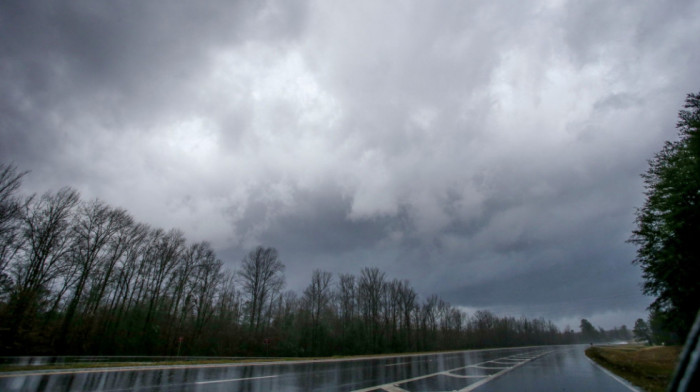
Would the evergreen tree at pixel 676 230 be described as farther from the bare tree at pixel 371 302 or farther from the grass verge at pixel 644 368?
the bare tree at pixel 371 302

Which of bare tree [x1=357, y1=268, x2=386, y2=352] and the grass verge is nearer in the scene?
the grass verge

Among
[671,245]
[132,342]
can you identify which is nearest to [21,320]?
[132,342]

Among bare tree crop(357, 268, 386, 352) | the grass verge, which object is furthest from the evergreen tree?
bare tree crop(357, 268, 386, 352)

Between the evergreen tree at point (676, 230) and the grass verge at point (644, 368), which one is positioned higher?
the evergreen tree at point (676, 230)

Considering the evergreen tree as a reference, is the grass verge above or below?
below

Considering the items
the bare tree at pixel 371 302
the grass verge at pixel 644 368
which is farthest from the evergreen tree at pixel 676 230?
the bare tree at pixel 371 302

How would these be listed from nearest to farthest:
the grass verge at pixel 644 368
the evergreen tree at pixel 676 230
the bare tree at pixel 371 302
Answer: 1. the grass verge at pixel 644 368
2. the evergreen tree at pixel 676 230
3. the bare tree at pixel 371 302

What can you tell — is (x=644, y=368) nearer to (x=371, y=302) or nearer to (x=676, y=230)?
(x=676, y=230)

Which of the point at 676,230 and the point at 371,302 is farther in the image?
the point at 371,302

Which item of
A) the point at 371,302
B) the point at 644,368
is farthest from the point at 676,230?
the point at 371,302

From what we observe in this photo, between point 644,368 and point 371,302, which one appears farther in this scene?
point 371,302

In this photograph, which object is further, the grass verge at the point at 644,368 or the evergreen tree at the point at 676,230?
the evergreen tree at the point at 676,230

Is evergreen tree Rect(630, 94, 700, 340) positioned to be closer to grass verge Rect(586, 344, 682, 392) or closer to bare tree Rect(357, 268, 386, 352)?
grass verge Rect(586, 344, 682, 392)

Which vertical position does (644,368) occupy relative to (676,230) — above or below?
below
